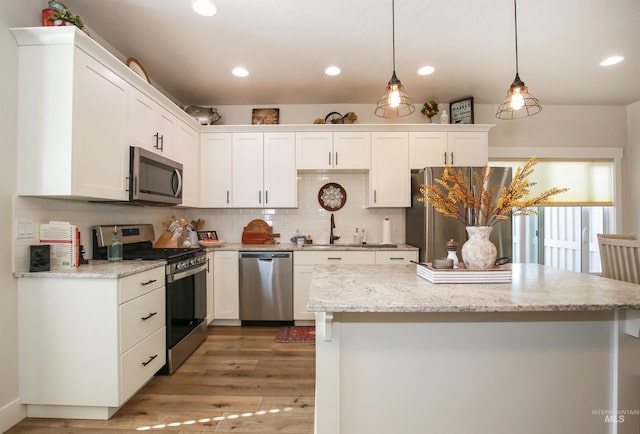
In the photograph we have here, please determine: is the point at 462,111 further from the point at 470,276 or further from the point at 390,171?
the point at 470,276

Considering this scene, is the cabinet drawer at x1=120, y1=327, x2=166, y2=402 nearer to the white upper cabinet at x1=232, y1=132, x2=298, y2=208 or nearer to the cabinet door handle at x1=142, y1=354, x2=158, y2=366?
the cabinet door handle at x1=142, y1=354, x2=158, y2=366

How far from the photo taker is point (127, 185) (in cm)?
241

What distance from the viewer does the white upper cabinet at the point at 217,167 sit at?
3.87m

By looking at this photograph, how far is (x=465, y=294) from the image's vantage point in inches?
52.5

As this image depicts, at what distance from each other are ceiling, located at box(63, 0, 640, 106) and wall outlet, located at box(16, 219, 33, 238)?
5.12ft

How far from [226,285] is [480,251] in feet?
9.13

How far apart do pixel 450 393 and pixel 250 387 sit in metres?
1.49

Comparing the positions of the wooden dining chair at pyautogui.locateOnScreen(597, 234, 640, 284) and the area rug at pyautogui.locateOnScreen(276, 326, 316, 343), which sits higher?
the wooden dining chair at pyautogui.locateOnScreen(597, 234, 640, 284)

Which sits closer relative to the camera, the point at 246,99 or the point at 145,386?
the point at 145,386

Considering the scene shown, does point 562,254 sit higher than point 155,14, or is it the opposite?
point 155,14

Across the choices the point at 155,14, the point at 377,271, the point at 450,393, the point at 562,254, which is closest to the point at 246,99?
the point at 155,14

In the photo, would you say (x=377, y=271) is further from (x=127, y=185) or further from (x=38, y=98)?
(x=38, y=98)

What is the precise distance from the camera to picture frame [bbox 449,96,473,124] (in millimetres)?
3883

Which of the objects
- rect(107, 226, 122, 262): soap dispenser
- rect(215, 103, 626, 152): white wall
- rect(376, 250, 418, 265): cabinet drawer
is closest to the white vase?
rect(376, 250, 418, 265): cabinet drawer
